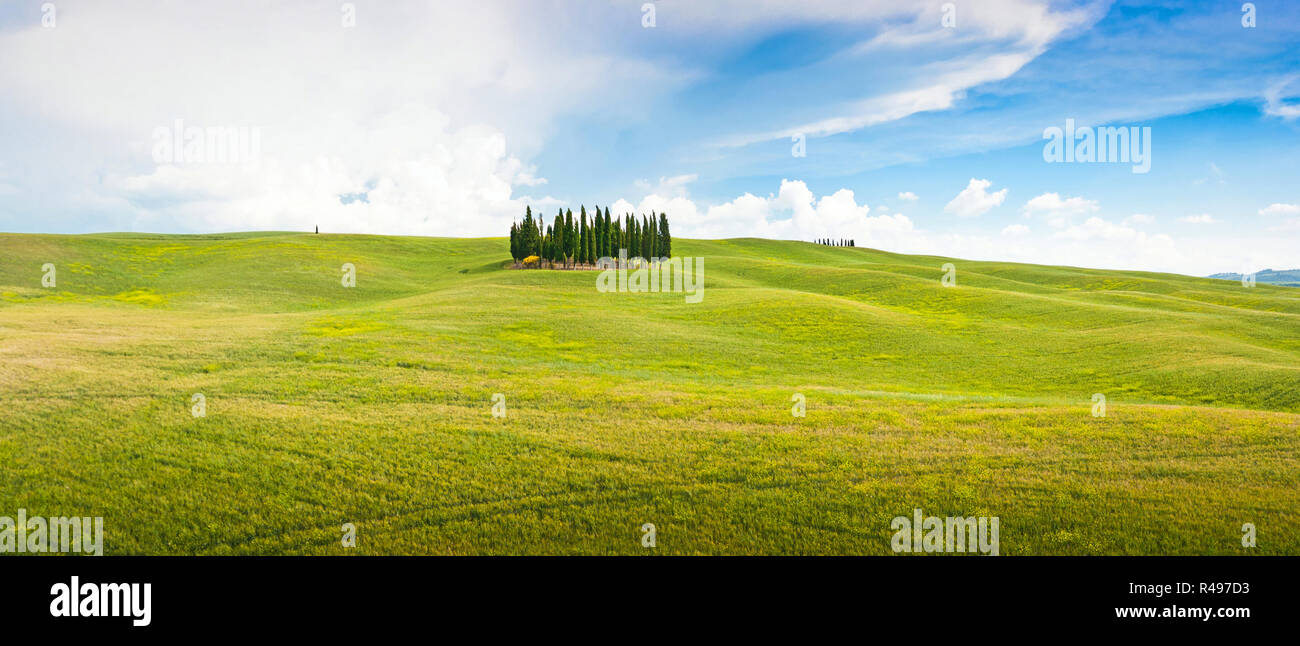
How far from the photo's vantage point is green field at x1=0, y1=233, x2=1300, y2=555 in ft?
37.4

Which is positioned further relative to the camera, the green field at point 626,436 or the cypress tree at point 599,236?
the cypress tree at point 599,236

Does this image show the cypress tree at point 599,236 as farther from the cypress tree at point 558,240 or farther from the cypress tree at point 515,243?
the cypress tree at point 515,243

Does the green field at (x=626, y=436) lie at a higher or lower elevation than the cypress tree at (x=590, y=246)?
lower

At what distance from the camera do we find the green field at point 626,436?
11406 millimetres

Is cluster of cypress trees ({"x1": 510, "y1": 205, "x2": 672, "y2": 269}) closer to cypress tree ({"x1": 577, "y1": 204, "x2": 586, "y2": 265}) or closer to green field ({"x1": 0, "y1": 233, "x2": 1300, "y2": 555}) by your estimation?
cypress tree ({"x1": 577, "y1": 204, "x2": 586, "y2": 265})

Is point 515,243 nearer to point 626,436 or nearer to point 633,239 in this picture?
point 633,239

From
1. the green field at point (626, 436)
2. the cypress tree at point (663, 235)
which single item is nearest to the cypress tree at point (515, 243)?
the cypress tree at point (663, 235)

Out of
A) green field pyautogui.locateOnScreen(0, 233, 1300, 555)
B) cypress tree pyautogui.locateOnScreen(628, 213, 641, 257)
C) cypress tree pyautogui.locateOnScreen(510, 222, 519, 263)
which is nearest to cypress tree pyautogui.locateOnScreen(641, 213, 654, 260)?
cypress tree pyautogui.locateOnScreen(628, 213, 641, 257)

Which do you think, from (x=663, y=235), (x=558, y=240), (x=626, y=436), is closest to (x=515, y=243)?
(x=558, y=240)

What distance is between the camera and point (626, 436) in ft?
55.2

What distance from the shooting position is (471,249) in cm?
13488
